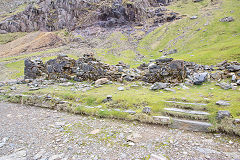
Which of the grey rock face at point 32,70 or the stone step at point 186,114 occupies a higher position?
the stone step at point 186,114

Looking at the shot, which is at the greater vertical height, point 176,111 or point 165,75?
point 165,75

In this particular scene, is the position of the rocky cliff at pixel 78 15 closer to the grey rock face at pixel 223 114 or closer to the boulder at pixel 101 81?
the boulder at pixel 101 81

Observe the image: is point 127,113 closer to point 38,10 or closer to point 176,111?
point 176,111

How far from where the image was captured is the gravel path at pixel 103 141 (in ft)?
22.7

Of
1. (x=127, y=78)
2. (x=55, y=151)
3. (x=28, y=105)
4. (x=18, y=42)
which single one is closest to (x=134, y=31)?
(x=18, y=42)

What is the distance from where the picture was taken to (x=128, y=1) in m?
127

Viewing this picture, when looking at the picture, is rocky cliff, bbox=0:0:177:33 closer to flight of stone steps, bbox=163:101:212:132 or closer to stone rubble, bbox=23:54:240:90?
stone rubble, bbox=23:54:240:90

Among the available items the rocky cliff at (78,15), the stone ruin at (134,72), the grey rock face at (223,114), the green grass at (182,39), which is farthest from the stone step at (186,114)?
the rocky cliff at (78,15)

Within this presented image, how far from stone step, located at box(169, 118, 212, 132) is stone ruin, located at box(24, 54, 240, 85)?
883 centimetres

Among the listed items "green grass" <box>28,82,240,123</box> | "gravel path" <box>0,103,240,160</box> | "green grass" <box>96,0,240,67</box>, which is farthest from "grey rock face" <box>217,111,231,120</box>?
"green grass" <box>96,0,240,67</box>

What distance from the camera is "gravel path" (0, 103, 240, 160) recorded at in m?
6.93

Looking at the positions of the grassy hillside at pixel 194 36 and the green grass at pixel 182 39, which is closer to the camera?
the grassy hillside at pixel 194 36

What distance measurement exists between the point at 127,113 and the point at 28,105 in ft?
39.8

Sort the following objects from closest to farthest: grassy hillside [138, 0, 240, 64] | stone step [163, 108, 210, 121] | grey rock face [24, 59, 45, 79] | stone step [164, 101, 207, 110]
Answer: stone step [163, 108, 210, 121] < stone step [164, 101, 207, 110] < grey rock face [24, 59, 45, 79] < grassy hillside [138, 0, 240, 64]
